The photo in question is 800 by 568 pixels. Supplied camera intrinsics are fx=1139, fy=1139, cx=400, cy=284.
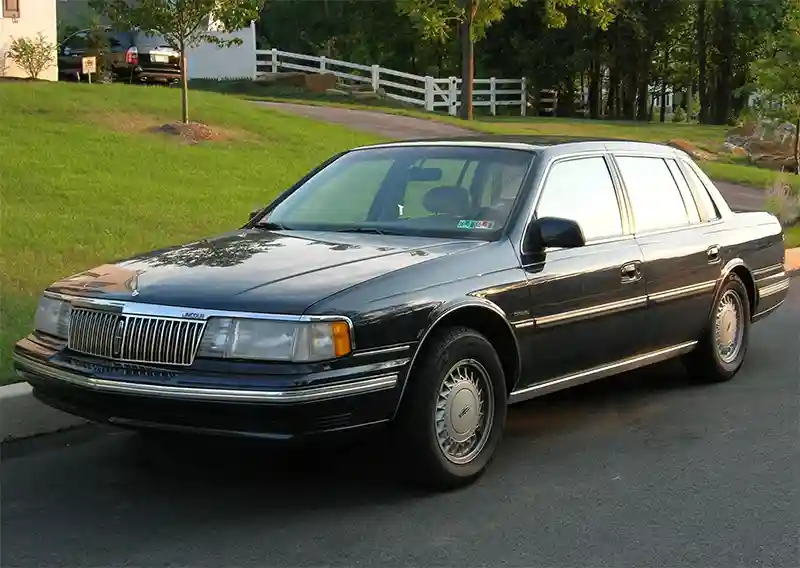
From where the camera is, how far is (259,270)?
5.12 meters

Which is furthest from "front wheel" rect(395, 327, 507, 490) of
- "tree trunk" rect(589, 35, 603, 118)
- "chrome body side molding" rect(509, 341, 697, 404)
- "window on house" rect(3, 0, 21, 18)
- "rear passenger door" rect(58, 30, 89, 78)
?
"tree trunk" rect(589, 35, 603, 118)

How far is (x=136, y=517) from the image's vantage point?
4.84m

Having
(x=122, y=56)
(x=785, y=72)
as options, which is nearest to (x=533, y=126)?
(x=785, y=72)

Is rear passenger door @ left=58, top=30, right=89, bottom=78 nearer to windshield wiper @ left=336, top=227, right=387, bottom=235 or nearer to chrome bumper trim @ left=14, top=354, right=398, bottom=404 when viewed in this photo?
windshield wiper @ left=336, top=227, right=387, bottom=235

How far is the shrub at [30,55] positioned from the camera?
2245cm

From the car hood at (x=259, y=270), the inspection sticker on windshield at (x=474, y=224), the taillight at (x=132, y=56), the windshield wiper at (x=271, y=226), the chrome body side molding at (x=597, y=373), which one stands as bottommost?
the chrome body side molding at (x=597, y=373)

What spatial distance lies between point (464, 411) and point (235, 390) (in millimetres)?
1187

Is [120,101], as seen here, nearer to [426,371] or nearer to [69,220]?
[69,220]

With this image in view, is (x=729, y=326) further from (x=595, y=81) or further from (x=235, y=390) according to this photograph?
(x=595, y=81)

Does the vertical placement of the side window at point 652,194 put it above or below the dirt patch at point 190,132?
below

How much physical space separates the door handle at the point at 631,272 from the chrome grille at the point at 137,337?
2697 mm

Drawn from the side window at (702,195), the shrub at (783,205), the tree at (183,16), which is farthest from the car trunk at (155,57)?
the side window at (702,195)

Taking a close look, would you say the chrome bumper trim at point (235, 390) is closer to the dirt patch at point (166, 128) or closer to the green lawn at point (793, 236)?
the green lawn at point (793, 236)

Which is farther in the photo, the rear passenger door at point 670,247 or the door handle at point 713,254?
the door handle at point 713,254
